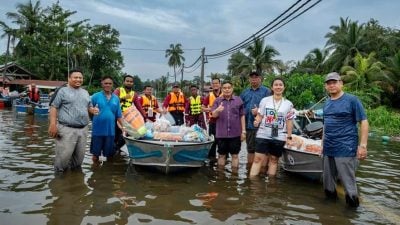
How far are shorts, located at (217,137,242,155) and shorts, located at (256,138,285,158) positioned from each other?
0.81m

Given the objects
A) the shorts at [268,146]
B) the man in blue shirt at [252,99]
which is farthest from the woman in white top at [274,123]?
the man in blue shirt at [252,99]

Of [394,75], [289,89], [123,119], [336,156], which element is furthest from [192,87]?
[394,75]

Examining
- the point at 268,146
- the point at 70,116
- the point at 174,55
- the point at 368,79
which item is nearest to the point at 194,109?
the point at 268,146

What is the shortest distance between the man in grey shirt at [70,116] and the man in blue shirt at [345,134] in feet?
12.7

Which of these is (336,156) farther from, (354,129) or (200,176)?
(200,176)

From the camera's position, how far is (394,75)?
30.5 m

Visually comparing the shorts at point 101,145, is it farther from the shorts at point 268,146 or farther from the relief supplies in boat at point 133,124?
the shorts at point 268,146

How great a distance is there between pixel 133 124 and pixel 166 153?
0.99 meters

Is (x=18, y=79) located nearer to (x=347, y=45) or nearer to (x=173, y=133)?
(x=347, y=45)

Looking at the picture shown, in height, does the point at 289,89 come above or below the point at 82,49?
below

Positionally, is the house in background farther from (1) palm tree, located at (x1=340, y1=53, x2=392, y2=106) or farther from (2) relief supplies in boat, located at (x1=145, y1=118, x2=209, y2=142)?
(2) relief supplies in boat, located at (x1=145, y1=118, x2=209, y2=142)

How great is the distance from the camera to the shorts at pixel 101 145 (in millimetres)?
7539

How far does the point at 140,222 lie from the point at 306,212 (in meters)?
2.24

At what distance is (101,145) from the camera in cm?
762
